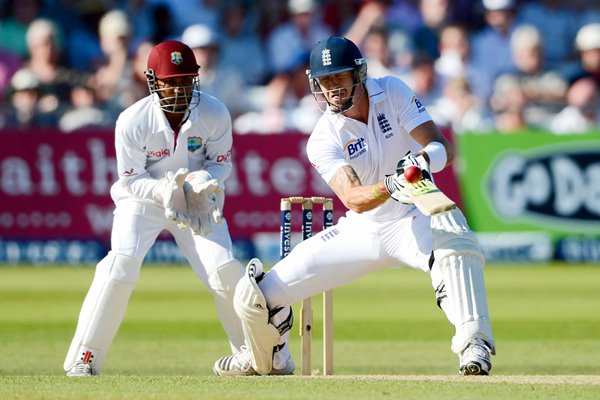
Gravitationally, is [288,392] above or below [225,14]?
below

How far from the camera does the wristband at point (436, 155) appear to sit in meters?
5.57

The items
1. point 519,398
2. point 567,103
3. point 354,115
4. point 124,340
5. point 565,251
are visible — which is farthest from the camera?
point 567,103

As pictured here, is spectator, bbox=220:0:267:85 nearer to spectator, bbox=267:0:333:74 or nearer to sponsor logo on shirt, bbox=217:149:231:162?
spectator, bbox=267:0:333:74

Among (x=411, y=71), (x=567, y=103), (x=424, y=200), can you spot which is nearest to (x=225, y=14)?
(x=411, y=71)

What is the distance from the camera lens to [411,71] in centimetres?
1382

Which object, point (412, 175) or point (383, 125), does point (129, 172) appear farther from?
point (412, 175)

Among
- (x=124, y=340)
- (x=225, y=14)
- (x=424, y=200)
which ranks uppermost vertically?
(x=225, y=14)

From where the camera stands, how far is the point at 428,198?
5.25 meters

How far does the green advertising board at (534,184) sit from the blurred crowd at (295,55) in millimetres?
256

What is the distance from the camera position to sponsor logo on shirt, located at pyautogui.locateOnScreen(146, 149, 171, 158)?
630 centimetres

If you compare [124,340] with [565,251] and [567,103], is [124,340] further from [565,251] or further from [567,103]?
[567,103]

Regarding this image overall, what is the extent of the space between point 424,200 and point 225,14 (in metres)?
10.0

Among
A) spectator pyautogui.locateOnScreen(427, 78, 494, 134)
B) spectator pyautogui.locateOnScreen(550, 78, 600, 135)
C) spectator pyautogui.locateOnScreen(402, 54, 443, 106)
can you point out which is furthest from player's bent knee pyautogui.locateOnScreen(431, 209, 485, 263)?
spectator pyautogui.locateOnScreen(402, 54, 443, 106)

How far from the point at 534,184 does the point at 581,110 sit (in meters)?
1.17
